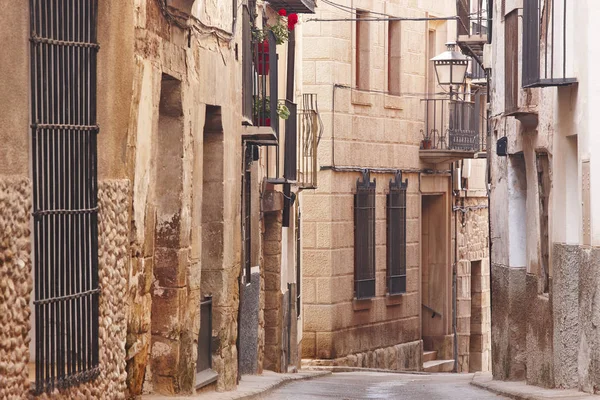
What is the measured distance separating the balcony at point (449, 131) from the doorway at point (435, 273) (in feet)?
4.83

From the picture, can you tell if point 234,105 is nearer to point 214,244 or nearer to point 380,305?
point 214,244

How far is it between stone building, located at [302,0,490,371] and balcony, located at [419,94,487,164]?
33 millimetres

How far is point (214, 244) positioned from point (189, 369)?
2006mm

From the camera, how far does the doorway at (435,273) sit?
2844 centimetres

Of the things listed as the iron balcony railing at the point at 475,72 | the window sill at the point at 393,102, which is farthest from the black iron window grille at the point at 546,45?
the iron balcony railing at the point at 475,72

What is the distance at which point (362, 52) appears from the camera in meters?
25.6

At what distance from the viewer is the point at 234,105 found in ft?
49.2

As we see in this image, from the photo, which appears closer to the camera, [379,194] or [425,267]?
[379,194]

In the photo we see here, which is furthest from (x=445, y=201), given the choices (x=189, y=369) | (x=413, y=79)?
(x=189, y=369)

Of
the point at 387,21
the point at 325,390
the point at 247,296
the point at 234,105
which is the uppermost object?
the point at 387,21

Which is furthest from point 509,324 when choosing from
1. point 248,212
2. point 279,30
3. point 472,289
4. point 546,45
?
point 472,289

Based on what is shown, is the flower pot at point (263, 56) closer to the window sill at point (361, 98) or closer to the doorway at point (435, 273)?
the window sill at point (361, 98)

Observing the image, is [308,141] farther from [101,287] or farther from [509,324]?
[101,287]

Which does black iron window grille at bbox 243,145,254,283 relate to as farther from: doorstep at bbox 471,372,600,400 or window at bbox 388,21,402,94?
window at bbox 388,21,402,94
